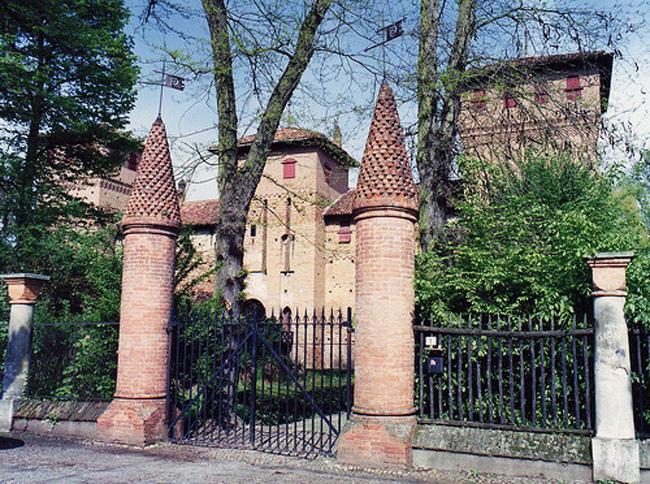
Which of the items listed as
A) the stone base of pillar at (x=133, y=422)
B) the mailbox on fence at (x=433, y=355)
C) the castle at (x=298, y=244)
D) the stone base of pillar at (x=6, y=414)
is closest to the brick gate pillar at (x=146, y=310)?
the stone base of pillar at (x=133, y=422)

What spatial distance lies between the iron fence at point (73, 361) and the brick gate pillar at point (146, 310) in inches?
35.4

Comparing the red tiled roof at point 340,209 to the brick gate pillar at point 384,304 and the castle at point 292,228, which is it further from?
the brick gate pillar at point 384,304

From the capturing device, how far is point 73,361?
33.2 feet

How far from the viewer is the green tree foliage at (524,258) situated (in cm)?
719

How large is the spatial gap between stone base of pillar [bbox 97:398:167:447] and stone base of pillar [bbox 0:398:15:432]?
200cm

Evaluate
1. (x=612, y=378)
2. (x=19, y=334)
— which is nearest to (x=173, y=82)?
(x=19, y=334)

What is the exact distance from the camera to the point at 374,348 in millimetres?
7098

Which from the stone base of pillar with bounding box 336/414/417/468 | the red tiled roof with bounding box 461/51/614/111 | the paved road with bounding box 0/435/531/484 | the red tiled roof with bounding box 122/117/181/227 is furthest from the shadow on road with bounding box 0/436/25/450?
the red tiled roof with bounding box 461/51/614/111

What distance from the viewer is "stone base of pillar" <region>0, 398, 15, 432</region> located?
945cm

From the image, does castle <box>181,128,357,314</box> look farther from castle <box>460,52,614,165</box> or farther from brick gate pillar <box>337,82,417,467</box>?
brick gate pillar <box>337,82,417,467</box>

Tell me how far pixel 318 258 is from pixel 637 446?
2165 cm

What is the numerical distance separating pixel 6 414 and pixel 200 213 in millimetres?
19196

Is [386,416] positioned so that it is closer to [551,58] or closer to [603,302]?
[603,302]

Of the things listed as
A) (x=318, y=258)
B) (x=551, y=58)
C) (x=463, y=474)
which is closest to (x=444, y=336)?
(x=463, y=474)
